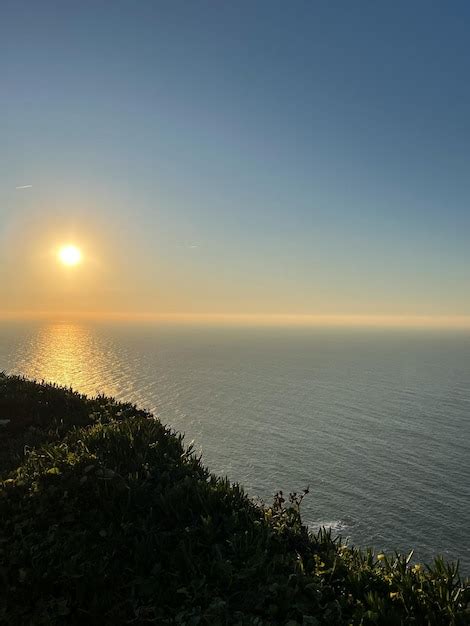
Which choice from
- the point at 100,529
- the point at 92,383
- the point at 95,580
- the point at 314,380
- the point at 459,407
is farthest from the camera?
the point at 314,380

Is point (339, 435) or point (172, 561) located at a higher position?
point (172, 561)

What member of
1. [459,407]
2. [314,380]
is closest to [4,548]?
[459,407]

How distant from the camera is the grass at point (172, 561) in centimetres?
663

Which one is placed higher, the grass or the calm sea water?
the grass

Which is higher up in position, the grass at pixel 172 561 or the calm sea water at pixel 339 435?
the grass at pixel 172 561

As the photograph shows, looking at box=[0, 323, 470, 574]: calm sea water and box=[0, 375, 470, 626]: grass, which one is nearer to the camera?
box=[0, 375, 470, 626]: grass

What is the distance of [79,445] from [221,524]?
17.3 ft

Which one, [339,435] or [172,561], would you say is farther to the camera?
[339,435]

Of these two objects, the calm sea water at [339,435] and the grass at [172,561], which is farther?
the calm sea water at [339,435]

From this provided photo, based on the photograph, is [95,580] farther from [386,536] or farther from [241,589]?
[386,536]

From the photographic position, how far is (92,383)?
114125 millimetres

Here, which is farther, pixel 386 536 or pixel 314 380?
pixel 314 380

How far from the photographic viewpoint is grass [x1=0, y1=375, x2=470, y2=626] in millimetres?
6629

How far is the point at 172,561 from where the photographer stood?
7605 millimetres
